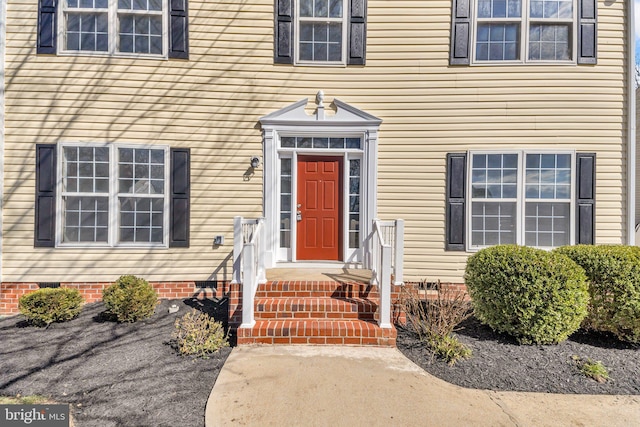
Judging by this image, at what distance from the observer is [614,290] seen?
3.92 meters

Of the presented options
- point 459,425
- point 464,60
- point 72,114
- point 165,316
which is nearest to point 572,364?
point 459,425

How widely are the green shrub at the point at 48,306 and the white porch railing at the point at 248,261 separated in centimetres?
251

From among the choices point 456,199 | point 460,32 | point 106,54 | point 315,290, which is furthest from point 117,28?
point 456,199

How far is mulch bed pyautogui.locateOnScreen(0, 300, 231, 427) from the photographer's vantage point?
2.80 metres

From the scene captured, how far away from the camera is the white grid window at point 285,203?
5715 millimetres

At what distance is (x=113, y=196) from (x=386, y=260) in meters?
4.59

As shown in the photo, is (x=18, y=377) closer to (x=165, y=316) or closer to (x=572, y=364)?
(x=165, y=316)

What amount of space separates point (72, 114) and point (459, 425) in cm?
683

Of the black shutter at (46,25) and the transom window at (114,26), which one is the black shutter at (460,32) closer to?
the transom window at (114,26)

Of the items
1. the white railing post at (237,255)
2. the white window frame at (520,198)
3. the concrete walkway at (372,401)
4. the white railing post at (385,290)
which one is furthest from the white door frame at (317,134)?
the concrete walkway at (372,401)

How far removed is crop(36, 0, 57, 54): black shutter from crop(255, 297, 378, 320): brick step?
543 cm

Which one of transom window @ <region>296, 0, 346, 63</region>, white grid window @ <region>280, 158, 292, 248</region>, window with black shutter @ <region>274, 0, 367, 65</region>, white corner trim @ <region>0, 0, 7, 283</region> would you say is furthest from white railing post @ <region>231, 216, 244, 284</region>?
white corner trim @ <region>0, 0, 7, 283</region>

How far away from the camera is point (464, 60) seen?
18.4 feet

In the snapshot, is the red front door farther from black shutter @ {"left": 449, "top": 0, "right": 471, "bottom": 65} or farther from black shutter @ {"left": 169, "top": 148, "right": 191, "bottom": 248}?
black shutter @ {"left": 449, "top": 0, "right": 471, "bottom": 65}
